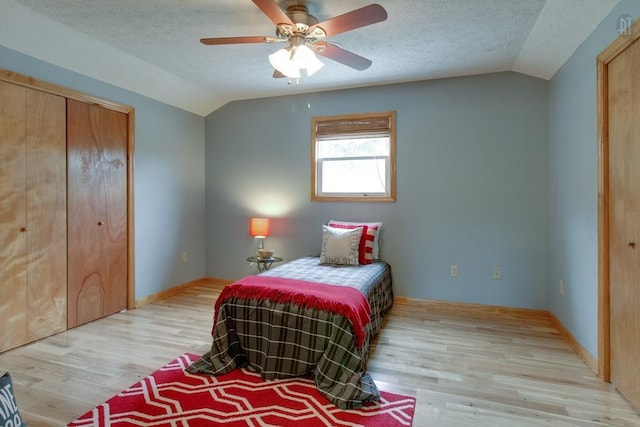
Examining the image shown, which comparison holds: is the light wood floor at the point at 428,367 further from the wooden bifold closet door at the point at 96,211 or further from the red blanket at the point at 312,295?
the red blanket at the point at 312,295

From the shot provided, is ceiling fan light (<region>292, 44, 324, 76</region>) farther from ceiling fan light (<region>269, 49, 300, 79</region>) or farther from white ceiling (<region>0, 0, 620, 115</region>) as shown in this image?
white ceiling (<region>0, 0, 620, 115</region>)

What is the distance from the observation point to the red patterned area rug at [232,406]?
67.6 inches

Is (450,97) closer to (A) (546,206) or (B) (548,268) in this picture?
(A) (546,206)

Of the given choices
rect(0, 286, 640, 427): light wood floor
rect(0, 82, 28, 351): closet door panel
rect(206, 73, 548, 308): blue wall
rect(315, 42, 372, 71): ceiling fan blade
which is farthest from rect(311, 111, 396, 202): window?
rect(0, 82, 28, 351): closet door panel

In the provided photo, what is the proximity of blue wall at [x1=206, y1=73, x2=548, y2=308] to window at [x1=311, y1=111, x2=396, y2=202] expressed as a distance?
4.1 inches

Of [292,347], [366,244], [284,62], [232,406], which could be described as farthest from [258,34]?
[232,406]

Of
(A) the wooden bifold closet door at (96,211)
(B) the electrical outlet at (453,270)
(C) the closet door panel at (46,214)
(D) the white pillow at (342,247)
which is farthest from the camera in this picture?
(B) the electrical outlet at (453,270)

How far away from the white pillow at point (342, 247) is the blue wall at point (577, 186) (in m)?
1.77

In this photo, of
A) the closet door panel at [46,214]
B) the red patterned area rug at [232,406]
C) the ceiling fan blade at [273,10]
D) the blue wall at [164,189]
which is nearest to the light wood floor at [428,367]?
the red patterned area rug at [232,406]

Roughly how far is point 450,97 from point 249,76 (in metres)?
2.14

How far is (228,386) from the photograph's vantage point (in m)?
2.04

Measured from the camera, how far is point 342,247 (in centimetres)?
326

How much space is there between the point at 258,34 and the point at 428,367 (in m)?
2.81

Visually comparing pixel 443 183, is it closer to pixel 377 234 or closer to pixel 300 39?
pixel 377 234
